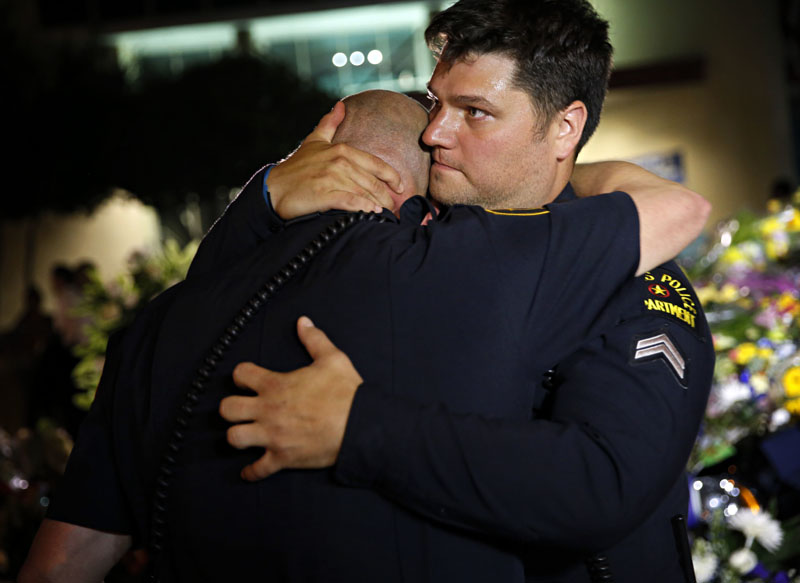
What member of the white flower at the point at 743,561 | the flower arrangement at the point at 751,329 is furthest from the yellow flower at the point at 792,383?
the white flower at the point at 743,561

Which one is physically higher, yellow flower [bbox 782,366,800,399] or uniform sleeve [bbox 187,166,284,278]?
uniform sleeve [bbox 187,166,284,278]

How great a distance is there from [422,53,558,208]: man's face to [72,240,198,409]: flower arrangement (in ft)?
9.26

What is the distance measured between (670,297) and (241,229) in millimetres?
862

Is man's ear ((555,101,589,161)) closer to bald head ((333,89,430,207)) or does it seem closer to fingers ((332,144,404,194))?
bald head ((333,89,430,207))

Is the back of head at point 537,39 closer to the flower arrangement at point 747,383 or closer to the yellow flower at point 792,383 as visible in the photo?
the flower arrangement at point 747,383

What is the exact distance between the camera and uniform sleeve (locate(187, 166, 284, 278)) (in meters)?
1.61

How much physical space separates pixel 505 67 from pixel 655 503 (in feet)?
3.20

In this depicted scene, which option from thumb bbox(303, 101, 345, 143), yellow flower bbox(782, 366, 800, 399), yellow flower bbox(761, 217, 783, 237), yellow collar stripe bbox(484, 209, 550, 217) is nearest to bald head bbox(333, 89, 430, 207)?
thumb bbox(303, 101, 345, 143)

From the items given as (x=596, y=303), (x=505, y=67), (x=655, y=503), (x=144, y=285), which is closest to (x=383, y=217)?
(x=596, y=303)

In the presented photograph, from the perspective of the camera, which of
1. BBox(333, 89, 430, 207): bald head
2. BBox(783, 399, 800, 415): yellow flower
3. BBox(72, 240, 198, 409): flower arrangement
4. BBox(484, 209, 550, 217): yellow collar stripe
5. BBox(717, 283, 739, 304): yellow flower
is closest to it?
BBox(484, 209, 550, 217): yellow collar stripe

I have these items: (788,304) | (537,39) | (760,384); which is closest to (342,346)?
(537,39)

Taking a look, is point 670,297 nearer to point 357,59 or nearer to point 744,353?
point 744,353

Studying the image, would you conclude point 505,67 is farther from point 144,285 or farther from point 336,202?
point 144,285

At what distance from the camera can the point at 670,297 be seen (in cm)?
166
